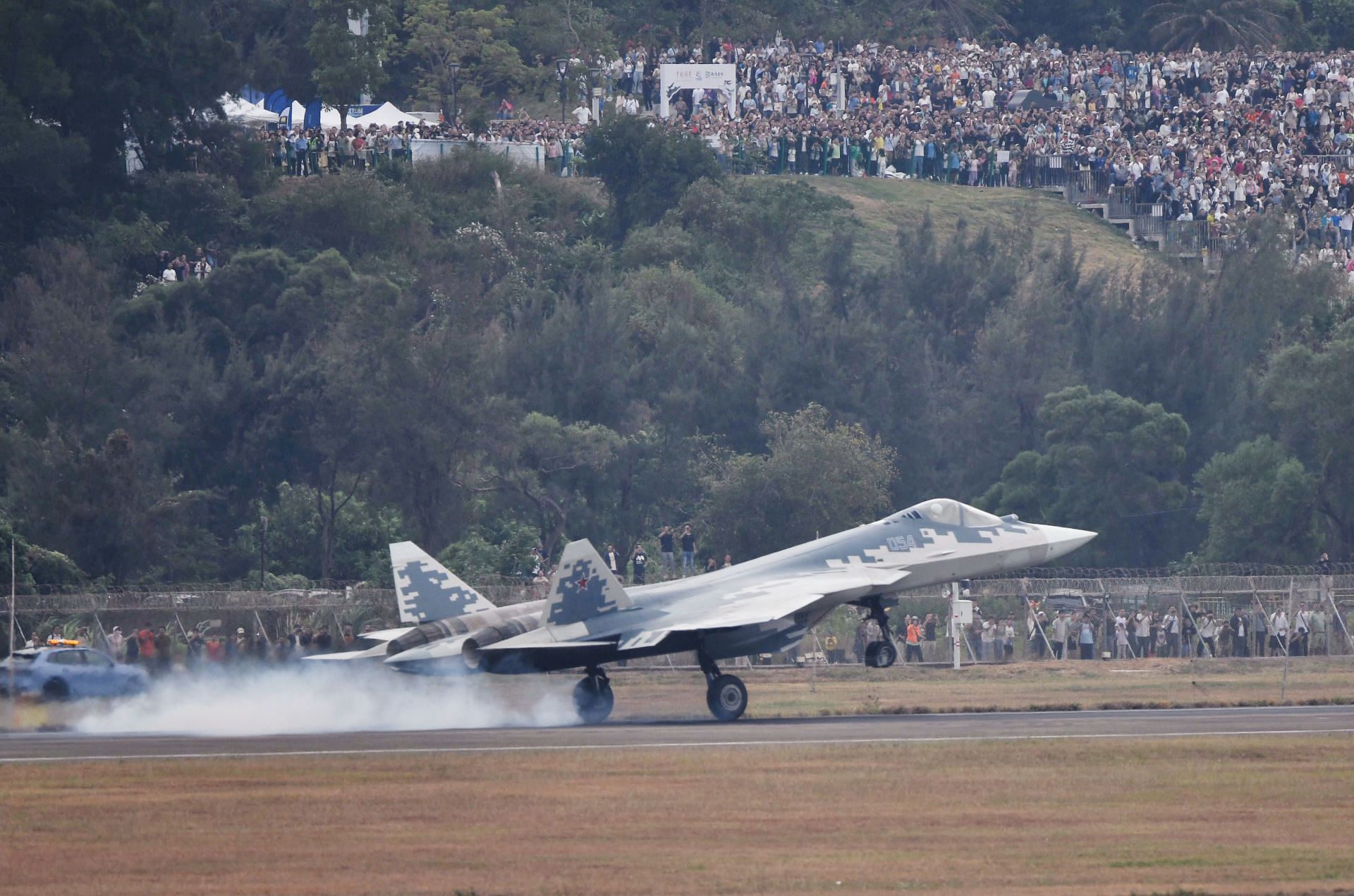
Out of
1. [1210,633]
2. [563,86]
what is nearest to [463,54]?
[563,86]

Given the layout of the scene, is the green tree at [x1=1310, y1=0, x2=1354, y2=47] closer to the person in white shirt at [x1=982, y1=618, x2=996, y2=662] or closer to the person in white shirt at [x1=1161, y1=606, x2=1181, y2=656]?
the person in white shirt at [x1=1161, y1=606, x2=1181, y2=656]

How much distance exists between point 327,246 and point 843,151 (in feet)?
79.5

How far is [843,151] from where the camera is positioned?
91.8 meters

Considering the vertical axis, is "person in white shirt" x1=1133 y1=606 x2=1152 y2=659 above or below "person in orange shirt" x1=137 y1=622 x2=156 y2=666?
below

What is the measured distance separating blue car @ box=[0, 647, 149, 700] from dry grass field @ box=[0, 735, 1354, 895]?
856 centimetres

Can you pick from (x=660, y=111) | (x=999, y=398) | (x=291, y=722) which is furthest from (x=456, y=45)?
(x=291, y=722)

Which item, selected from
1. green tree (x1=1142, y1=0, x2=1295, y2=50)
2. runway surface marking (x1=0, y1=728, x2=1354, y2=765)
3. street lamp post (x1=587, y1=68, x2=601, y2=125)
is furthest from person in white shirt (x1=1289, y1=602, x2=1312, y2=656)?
green tree (x1=1142, y1=0, x2=1295, y2=50)

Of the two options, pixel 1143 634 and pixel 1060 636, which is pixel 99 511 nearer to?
pixel 1060 636

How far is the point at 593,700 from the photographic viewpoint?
121 feet

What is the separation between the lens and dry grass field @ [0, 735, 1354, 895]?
2152 cm

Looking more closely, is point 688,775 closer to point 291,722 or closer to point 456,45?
point 291,722

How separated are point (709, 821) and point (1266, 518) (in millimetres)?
45133

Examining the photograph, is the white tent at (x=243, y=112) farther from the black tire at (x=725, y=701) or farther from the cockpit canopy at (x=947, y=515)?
the black tire at (x=725, y=701)

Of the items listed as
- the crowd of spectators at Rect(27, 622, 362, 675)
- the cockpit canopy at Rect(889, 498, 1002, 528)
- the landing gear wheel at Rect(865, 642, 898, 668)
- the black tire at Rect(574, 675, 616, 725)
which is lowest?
the crowd of spectators at Rect(27, 622, 362, 675)
